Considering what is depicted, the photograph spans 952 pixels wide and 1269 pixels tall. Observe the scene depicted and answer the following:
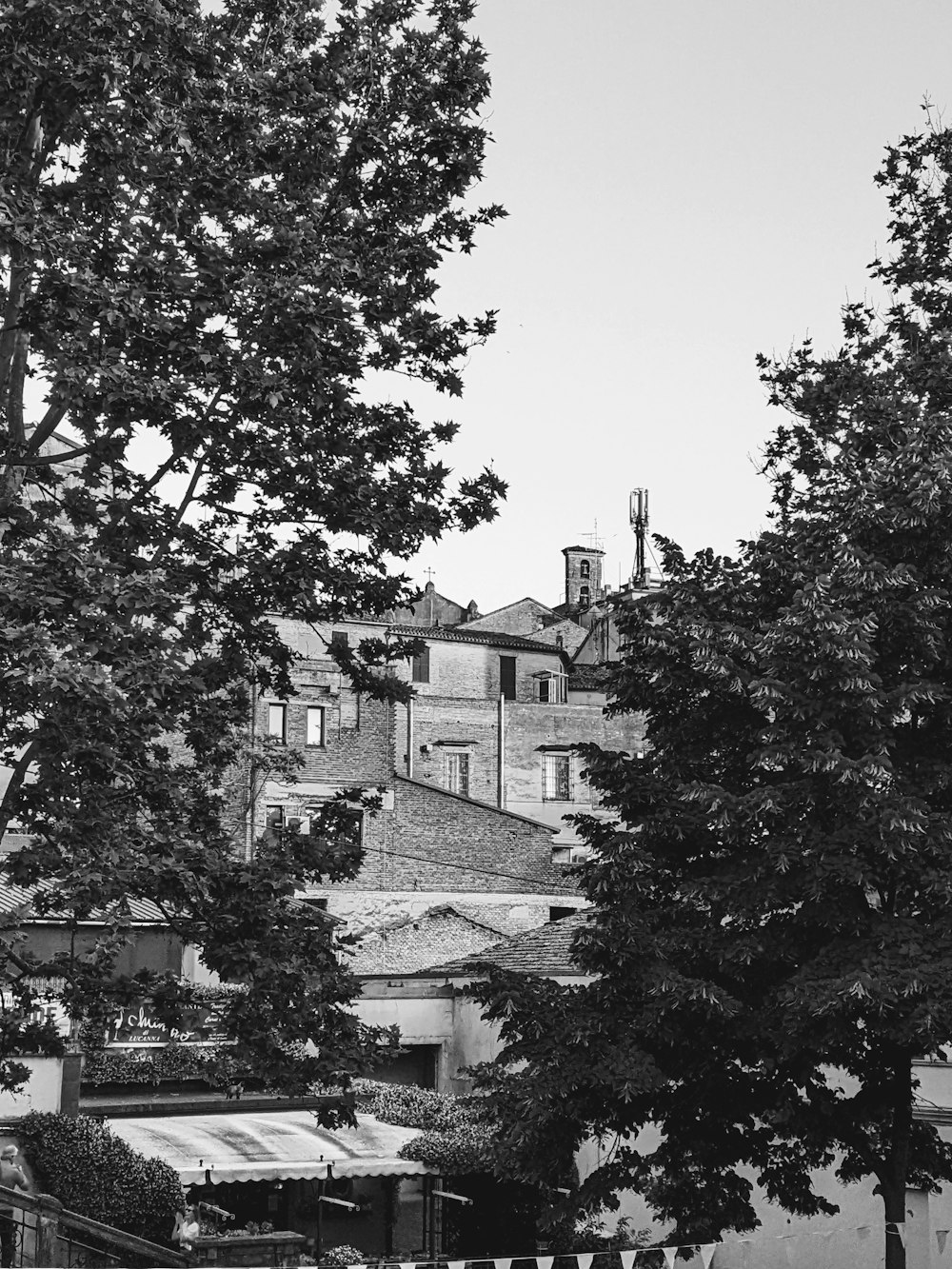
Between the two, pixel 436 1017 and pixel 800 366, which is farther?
pixel 436 1017

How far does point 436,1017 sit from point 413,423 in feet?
55.1

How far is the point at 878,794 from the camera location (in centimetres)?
1354

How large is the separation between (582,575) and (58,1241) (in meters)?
55.5

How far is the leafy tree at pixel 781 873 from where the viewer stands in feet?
45.3

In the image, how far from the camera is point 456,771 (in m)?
54.2

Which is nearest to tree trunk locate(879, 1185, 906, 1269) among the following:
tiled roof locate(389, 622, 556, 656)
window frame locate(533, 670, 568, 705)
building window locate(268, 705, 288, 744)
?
building window locate(268, 705, 288, 744)

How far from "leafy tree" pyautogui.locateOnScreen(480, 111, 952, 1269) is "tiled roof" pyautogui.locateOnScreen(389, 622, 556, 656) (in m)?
38.2

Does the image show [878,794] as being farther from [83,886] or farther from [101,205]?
[101,205]

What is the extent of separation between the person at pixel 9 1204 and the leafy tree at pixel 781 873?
6093 millimetres

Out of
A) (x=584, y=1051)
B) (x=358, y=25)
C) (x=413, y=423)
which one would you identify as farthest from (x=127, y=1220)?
(x=358, y=25)

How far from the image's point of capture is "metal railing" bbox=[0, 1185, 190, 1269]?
17203mm

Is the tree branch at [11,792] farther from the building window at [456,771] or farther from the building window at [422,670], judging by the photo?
the building window at [422,670]

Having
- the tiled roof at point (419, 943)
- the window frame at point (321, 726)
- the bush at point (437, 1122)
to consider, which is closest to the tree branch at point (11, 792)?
the bush at point (437, 1122)

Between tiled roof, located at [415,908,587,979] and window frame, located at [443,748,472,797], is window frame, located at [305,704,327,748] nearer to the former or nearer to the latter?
window frame, located at [443,748,472,797]
